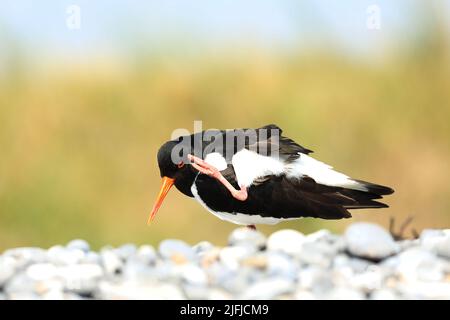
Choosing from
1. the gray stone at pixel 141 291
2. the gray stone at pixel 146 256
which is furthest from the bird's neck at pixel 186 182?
the gray stone at pixel 141 291

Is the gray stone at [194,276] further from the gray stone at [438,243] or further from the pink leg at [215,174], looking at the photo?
the gray stone at [438,243]

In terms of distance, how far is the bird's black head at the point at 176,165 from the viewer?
124 inches

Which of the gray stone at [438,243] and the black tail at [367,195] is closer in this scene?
the gray stone at [438,243]

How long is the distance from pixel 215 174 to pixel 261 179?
19cm

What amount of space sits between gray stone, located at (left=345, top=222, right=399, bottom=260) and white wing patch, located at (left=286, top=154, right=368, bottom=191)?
0.51m

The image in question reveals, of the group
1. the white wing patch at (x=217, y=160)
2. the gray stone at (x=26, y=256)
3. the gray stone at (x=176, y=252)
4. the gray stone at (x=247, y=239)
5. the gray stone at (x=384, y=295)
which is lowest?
the gray stone at (x=26, y=256)

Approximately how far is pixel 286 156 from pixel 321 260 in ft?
2.09

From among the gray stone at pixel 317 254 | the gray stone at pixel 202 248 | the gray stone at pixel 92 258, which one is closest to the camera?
the gray stone at pixel 317 254

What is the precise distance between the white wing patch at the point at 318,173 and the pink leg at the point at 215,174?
0.19 metres

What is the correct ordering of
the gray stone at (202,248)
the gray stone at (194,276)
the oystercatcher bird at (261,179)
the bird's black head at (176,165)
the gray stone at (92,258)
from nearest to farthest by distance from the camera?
the gray stone at (194,276)
the gray stone at (92,258)
the gray stone at (202,248)
the oystercatcher bird at (261,179)
the bird's black head at (176,165)

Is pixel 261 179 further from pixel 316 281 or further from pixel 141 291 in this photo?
pixel 141 291

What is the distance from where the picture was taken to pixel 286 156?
3041 millimetres
